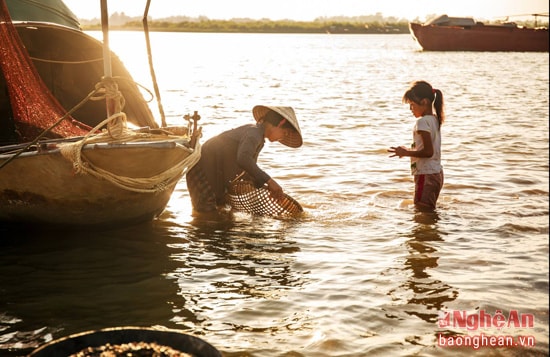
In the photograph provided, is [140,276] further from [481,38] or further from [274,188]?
[481,38]

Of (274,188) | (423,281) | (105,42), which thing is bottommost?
(423,281)

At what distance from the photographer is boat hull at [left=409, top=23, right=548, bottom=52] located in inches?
1805

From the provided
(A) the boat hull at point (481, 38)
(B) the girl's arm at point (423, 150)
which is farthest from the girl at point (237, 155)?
(A) the boat hull at point (481, 38)

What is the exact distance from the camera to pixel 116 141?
5367mm

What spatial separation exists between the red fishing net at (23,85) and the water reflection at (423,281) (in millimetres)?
3583

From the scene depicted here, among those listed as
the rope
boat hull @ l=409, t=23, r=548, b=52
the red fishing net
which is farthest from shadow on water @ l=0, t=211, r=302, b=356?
boat hull @ l=409, t=23, r=548, b=52

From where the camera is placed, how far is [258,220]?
261 inches

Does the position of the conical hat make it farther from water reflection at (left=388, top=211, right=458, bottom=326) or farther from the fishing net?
water reflection at (left=388, top=211, right=458, bottom=326)

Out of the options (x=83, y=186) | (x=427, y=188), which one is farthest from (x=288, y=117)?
(x=83, y=186)

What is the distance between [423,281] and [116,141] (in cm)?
257

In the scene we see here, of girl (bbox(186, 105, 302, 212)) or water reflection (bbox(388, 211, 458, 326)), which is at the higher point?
girl (bbox(186, 105, 302, 212))

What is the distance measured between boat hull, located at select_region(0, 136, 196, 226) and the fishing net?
838 millimetres

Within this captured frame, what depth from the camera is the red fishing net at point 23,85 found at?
643 centimetres

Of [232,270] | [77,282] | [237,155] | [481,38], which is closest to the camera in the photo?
[77,282]
